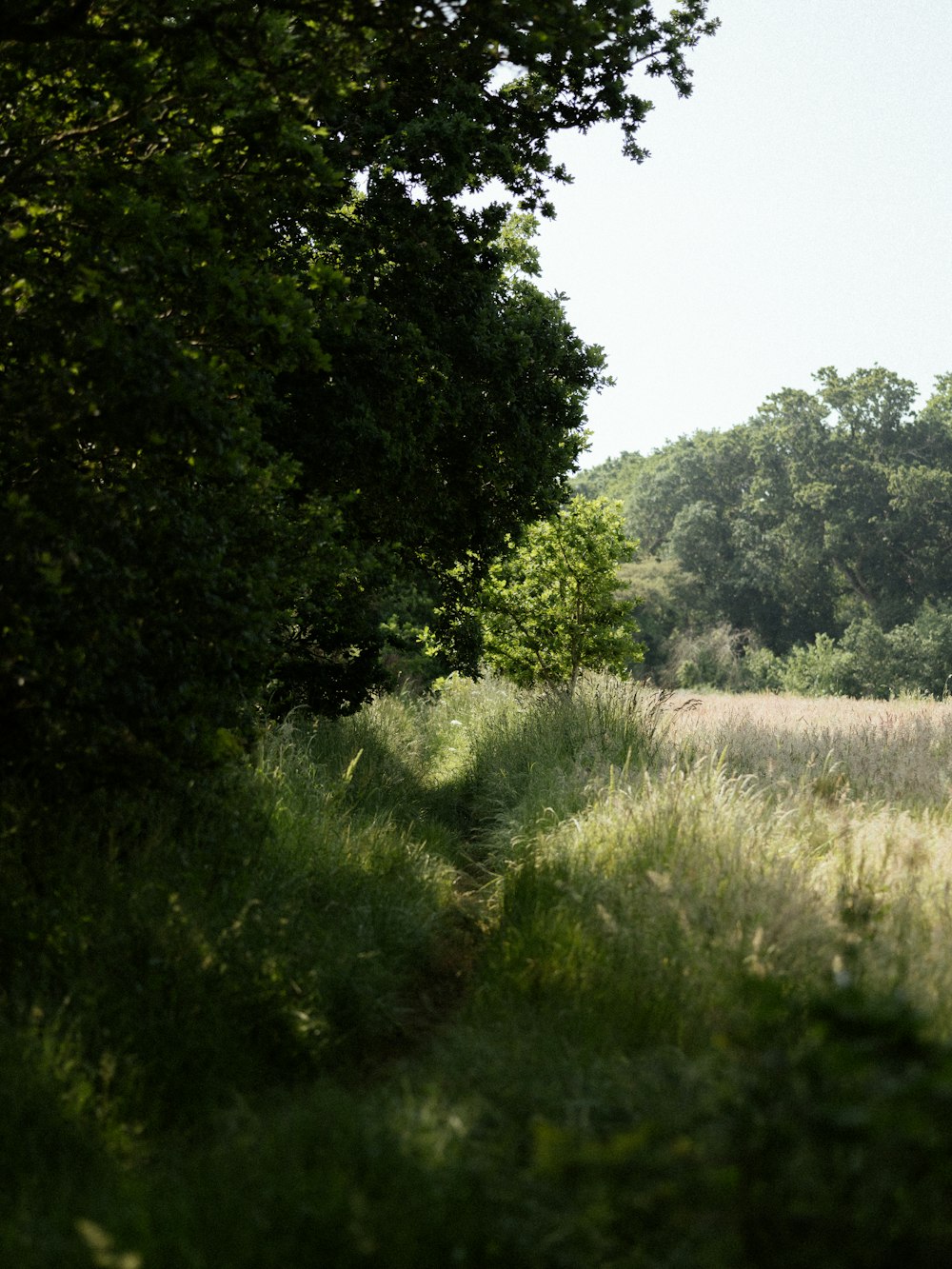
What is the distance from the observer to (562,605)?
1717cm

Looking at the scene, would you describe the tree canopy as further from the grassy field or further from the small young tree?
the small young tree

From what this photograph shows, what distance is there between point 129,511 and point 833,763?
6.31 meters

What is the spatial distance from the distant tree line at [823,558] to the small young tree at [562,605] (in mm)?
Result: 30870

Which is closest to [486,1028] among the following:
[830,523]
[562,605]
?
[562,605]

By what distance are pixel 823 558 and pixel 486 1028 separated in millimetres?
58036

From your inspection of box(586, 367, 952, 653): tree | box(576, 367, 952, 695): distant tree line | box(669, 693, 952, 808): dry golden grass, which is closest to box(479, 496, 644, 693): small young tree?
box(669, 693, 952, 808): dry golden grass

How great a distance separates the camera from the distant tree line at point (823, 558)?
163 feet

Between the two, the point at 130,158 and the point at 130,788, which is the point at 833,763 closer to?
the point at 130,788

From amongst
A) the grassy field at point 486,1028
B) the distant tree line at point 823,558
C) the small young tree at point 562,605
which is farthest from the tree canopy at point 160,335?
the distant tree line at point 823,558

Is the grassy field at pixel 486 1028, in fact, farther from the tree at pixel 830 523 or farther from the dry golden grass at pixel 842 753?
the tree at pixel 830 523

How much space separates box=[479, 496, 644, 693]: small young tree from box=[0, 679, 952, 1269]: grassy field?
8470 millimetres

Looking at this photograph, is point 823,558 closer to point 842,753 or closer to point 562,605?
point 562,605

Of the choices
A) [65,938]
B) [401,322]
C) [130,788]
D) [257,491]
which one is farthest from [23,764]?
[401,322]

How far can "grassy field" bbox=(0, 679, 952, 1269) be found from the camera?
7.84 feet
